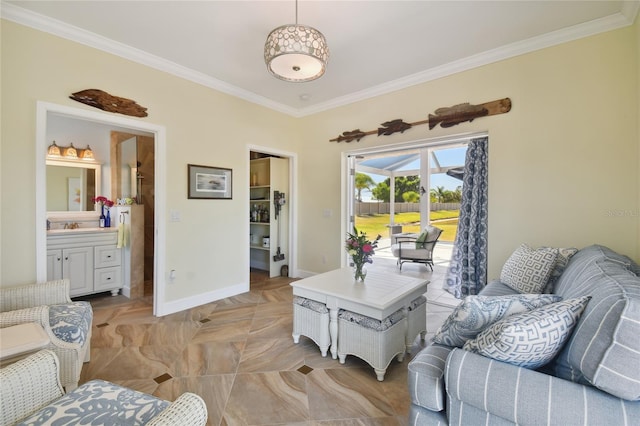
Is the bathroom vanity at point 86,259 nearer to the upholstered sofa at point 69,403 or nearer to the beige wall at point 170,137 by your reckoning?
the beige wall at point 170,137

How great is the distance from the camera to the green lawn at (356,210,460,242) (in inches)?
199

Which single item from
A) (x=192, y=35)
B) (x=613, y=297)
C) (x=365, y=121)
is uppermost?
(x=192, y=35)

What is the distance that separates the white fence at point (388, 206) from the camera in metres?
5.03

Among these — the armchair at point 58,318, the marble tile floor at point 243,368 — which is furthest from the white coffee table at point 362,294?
the armchair at point 58,318

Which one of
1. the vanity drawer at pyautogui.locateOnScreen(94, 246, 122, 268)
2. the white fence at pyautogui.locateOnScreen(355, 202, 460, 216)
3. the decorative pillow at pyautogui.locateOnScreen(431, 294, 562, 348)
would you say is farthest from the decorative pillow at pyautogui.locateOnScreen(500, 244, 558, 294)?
the vanity drawer at pyautogui.locateOnScreen(94, 246, 122, 268)

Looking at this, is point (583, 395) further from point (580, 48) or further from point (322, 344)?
point (580, 48)

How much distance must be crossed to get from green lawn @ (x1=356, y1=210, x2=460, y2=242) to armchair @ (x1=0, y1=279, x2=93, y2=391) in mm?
3519

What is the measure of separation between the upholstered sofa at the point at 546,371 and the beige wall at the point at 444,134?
1.65 m

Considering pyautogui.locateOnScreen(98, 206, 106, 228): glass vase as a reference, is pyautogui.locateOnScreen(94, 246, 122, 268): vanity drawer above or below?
below

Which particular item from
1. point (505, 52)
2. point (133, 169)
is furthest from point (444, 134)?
point (133, 169)

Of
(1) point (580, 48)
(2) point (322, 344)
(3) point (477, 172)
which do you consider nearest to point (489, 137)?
(3) point (477, 172)

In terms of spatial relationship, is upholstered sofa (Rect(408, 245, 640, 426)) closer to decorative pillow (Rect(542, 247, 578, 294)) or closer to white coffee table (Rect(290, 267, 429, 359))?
white coffee table (Rect(290, 267, 429, 359))

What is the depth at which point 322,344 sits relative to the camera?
2342mm

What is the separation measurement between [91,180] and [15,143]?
2032 millimetres
